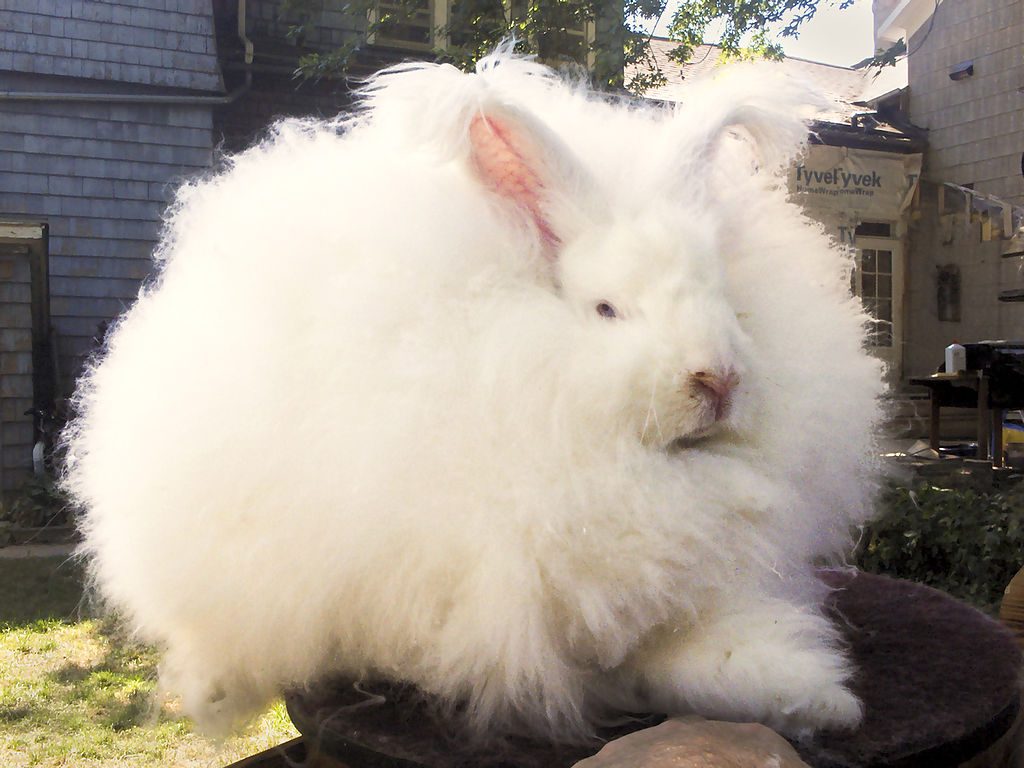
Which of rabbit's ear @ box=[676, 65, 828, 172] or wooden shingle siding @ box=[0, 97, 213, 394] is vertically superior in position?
wooden shingle siding @ box=[0, 97, 213, 394]

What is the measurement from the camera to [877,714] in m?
1.12

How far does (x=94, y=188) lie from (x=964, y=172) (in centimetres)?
683

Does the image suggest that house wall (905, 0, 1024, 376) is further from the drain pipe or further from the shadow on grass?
the shadow on grass

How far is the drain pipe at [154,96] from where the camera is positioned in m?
5.54

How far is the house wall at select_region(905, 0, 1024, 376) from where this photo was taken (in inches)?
255

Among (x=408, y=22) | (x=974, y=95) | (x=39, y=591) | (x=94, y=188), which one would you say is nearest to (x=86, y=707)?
(x=39, y=591)

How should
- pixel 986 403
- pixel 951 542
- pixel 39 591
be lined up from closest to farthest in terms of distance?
pixel 951 542 < pixel 39 591 < pixel 986 403

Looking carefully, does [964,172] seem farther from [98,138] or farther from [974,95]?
[98,138]

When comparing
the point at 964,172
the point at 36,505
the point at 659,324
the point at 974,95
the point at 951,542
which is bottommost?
the point at 36,505

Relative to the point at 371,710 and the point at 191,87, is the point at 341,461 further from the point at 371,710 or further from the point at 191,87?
the point at 191,87

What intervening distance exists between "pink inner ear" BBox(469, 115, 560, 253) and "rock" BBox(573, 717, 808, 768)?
615 millimetres

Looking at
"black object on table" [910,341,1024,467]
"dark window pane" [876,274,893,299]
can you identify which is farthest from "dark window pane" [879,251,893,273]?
"black object on table" [910,341,1024,467]

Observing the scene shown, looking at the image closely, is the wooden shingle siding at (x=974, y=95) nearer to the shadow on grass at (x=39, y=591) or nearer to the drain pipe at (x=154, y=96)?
the drain pipe at (x=154, y=96)

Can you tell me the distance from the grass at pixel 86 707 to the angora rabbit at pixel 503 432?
0.82m
